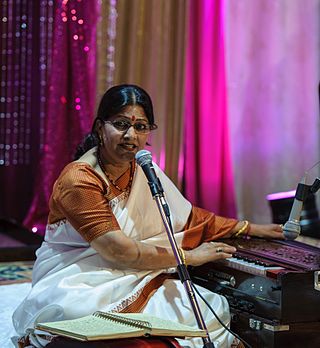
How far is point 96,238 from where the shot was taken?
282cm

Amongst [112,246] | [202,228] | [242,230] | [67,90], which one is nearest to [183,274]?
[112,246]

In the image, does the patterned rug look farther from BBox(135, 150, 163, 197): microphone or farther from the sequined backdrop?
BBox(135, 150, 163, 197): microphone

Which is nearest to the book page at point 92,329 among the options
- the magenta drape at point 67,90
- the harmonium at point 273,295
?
the harmonium at point 273,295

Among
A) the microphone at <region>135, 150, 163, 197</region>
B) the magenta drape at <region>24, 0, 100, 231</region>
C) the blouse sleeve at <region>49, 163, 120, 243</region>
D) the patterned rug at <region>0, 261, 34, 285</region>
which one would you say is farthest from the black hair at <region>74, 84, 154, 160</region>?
the magenta drape at <region>24, 0, 100, 231</region>

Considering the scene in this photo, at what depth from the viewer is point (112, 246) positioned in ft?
9.23

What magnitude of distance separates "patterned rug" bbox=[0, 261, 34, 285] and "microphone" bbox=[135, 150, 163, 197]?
6.60ft

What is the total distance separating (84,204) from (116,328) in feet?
1.97

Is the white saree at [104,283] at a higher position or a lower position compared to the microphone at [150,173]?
lower

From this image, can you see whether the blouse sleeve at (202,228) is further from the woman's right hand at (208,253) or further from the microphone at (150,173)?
the microphone at (150,173)

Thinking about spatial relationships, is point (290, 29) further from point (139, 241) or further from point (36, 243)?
point (139, 241)

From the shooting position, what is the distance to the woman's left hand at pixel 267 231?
3391 millimetres

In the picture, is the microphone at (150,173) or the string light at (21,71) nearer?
the microphone at (150,173)

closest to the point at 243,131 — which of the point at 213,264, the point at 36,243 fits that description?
the point at 36,243

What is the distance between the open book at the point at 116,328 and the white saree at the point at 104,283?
29 cm
